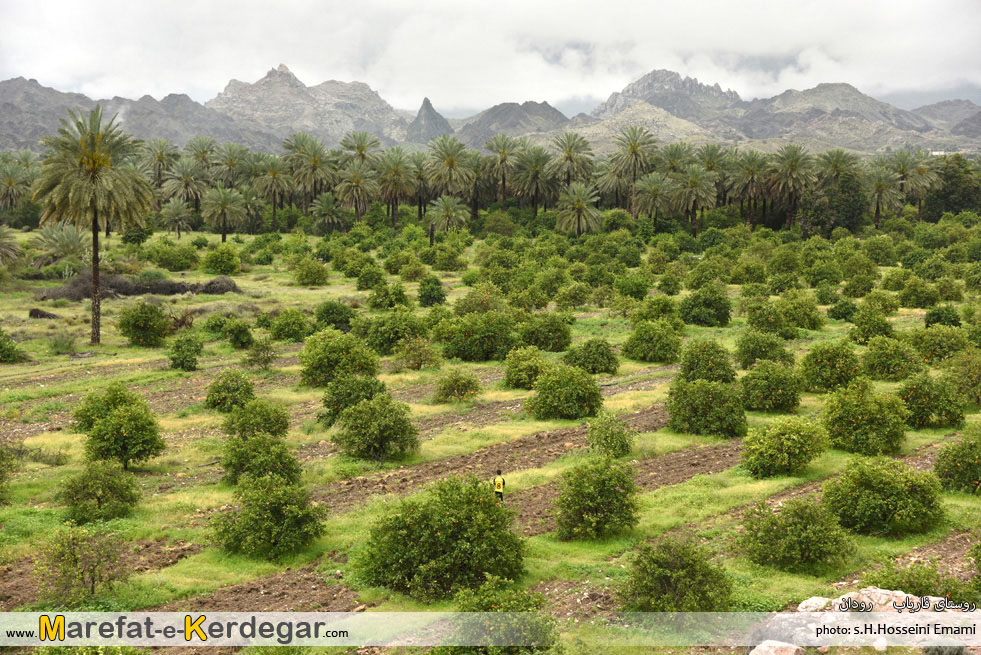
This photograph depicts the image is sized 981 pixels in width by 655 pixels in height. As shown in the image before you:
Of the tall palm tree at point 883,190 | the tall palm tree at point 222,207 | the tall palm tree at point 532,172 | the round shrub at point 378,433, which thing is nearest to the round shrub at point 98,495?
the round shrub at point 378,433

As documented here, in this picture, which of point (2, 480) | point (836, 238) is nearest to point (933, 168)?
point (836, 238)

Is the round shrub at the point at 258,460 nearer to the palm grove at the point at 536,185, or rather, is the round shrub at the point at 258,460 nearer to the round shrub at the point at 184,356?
the round shrub at the point at 184,356

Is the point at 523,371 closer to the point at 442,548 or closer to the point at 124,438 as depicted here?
the point at 124,438

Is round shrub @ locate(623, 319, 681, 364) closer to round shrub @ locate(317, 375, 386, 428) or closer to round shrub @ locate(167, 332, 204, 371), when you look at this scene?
round shrub @ locate(317, 375, 386, 428)

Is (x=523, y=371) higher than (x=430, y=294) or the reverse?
the reverse

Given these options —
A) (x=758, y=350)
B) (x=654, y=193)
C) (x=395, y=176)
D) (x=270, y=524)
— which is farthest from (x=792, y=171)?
(x=270, y=524)

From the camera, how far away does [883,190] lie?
240 feet

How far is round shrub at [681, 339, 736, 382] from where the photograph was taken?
981 inches

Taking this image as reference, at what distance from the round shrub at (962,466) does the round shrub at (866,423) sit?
2259 millimetres

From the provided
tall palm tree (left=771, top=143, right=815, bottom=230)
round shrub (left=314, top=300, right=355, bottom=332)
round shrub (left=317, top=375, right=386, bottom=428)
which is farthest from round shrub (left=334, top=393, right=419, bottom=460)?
tall palm tree (left=771, top=143, right=815, bottom=230)

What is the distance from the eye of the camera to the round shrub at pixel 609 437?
1864cm

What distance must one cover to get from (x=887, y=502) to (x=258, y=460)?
526 inches

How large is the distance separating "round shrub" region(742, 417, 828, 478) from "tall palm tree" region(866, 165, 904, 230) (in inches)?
2604

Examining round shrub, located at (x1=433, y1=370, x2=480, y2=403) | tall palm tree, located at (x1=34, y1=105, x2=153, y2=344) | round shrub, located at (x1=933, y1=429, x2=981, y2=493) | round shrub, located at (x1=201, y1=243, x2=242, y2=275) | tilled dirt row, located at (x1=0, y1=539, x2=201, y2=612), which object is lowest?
tilled dirt row, located at (x1=0, y1=539, x2=201, y2=612)
